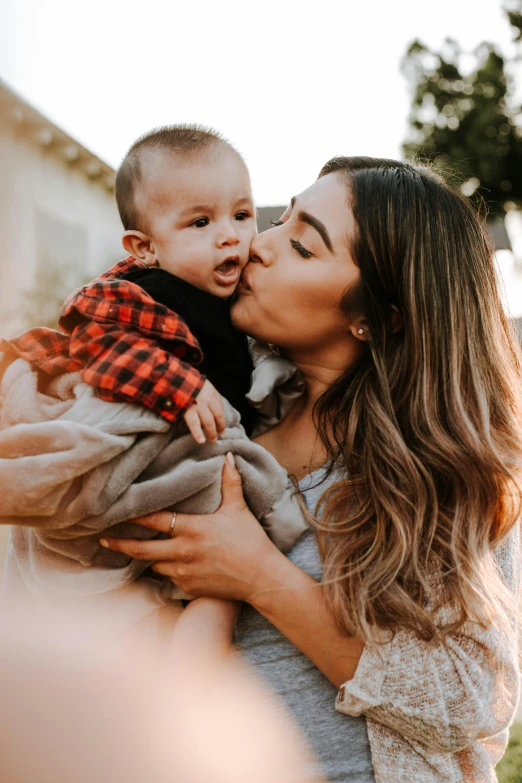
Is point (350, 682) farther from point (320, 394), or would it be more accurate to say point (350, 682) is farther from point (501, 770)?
point (501, 770)

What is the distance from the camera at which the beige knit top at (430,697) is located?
1.87 metres

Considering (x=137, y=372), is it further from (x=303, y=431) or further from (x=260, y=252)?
(x=303, y=431)

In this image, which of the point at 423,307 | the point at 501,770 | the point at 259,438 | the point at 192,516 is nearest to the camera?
the point at 192,516

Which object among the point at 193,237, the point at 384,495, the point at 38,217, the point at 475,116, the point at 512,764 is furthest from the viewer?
the point at 475,116

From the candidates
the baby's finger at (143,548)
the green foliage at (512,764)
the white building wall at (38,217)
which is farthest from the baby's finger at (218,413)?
the white building wall at (38,217)

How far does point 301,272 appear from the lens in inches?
88.3

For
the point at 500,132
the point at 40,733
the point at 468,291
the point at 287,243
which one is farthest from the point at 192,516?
the point at 500,132

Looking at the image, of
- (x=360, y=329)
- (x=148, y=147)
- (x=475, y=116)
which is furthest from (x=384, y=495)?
(x=475, y=116)

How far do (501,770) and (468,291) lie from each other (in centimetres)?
365

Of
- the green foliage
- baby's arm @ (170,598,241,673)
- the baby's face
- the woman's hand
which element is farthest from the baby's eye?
the green foliage

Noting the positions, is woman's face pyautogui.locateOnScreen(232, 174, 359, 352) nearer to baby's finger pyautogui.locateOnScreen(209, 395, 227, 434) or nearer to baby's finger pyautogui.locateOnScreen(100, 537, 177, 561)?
baby's finger pyautogui.locateOnScreen(209, 395, 227, 434)

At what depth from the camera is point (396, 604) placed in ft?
6.17

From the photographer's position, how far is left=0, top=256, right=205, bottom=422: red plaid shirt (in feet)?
5.94

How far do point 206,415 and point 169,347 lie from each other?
21 centimetres
